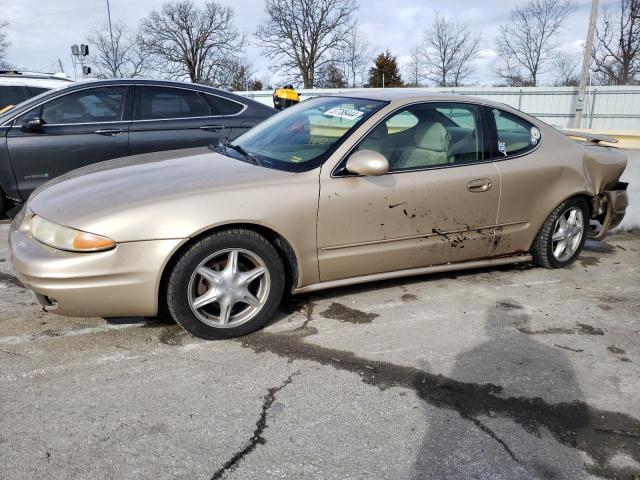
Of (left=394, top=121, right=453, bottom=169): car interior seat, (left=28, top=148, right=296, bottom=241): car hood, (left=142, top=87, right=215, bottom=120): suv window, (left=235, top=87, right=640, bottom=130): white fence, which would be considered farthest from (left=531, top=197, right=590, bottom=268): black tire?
(left=235, top=87, right=640, bottom=130): white fence

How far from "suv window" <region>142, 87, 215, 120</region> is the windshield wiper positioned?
7.31 ft

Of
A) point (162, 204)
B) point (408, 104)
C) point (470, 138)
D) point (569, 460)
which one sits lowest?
point (569, 460)

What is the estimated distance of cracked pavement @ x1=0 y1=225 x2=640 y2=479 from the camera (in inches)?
84.9

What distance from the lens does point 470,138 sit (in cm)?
395

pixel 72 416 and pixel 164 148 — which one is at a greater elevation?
pixel 164 148

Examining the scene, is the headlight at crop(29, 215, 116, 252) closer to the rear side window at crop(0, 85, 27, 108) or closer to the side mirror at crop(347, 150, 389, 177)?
the side mirror at crop(347, 150, 389, 177)

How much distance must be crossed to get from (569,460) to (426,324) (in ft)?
4.49

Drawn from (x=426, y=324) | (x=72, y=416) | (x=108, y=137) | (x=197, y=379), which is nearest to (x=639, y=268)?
(x=426, y=324)

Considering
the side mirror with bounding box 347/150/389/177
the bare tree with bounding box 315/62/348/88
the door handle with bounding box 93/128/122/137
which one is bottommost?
the side mirror with bounding box 347/150/389/177

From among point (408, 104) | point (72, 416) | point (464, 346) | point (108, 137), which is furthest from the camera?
point (108, 137)

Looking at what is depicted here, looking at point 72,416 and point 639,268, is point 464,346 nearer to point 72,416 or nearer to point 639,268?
point 72,416

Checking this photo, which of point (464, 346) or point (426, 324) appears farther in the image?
point (426, 324)

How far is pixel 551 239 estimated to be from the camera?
4.39 metres

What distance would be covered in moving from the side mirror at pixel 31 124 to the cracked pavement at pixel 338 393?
2.50 metres
